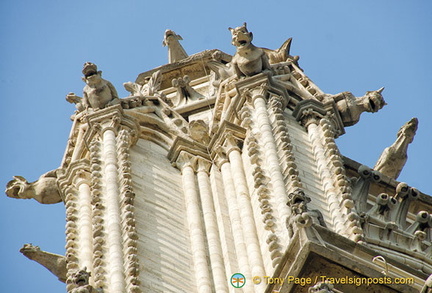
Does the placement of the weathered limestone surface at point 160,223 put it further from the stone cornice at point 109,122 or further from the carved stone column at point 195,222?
the stone cornice at point 109,122

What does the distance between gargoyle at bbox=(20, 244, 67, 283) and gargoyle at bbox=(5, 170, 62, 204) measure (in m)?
2.52

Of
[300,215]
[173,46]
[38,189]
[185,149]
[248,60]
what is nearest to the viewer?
[300,215]

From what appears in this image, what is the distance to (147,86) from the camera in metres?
38.6

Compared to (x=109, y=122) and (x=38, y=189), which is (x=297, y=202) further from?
(x=38, y=189)

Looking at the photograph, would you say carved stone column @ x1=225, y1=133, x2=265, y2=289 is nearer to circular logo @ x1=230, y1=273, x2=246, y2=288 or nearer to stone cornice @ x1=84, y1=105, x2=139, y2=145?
circular logo @ x1=230, y1=273, x2=246, y2=288

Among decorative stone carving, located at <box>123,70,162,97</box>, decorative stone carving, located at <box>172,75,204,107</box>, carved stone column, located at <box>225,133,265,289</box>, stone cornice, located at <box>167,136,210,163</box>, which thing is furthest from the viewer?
decorative stone carving, located at <box>172,75,204,107</box>

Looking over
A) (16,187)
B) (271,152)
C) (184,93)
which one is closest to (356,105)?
(184,93)

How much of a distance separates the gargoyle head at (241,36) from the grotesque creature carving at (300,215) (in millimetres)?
7766

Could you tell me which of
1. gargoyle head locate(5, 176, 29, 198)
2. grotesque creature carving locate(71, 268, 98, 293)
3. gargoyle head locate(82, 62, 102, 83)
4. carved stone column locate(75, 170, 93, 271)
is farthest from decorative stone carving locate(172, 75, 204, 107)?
grotesque creature carving locate(71, 268, 98, 293)

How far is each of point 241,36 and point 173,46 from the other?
8.01 metres

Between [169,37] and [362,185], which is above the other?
[169,37]

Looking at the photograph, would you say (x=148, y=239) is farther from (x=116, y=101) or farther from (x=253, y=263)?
(x=116, y=101)

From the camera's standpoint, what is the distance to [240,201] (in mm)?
31984

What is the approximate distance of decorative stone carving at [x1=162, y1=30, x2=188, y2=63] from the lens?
42219 millimetres
